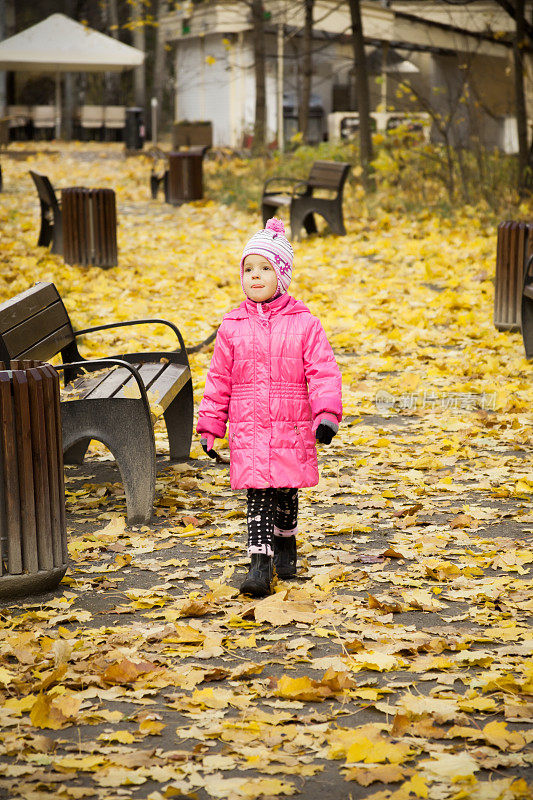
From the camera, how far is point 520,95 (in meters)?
15.2

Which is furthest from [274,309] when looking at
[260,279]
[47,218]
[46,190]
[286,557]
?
[47,218]

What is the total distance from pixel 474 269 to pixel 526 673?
9021mm

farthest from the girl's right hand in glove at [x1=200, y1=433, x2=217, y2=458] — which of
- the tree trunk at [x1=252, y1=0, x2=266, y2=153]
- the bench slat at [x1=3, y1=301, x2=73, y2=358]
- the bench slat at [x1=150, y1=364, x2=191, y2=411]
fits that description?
the tree trunk at [x1=252, y1=0, x2=266, y2=153]

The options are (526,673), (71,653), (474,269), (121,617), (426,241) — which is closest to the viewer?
(526,673)

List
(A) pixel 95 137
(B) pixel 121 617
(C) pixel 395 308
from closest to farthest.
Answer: (B) pixel 121 617
(C) pixel 395 308
(A) pixel 95 137

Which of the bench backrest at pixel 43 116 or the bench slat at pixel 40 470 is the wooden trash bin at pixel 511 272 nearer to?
the bench slat at pixel 40 470

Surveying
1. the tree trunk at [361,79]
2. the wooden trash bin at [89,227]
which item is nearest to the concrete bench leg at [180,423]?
the wooden trash bin at [89,227]

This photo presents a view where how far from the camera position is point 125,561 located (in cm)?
459

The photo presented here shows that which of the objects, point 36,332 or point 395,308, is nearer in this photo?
point 36,332

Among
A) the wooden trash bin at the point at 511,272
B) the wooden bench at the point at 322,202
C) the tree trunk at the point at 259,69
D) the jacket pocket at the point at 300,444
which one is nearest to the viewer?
the jacket pocket at the point at 300,444

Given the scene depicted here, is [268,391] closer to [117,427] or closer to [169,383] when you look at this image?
[117,427]

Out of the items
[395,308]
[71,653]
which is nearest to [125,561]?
[71,653]

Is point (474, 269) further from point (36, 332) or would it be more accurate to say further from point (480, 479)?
point (36, 332)

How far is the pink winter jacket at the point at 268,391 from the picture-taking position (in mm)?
4113
